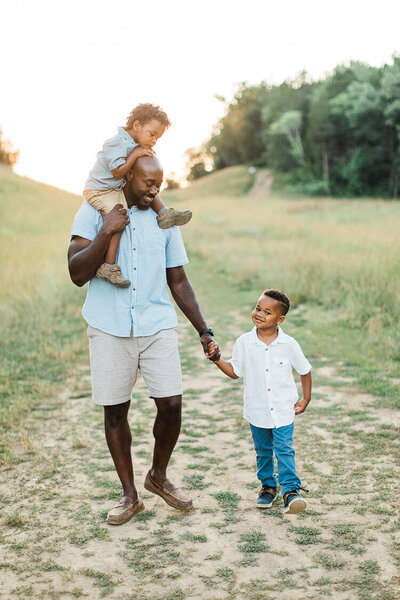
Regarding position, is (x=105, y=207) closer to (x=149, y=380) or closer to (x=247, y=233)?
(x=149, y=380)

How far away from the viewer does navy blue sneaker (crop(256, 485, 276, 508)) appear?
357cm

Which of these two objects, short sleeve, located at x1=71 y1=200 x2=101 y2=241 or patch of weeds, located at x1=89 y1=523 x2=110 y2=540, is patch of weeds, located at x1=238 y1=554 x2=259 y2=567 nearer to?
patch of weeds, located at x1=89 y1=523 x2=110 y2=540

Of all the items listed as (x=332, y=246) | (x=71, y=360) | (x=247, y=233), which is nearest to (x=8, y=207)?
(x=247, y=233)

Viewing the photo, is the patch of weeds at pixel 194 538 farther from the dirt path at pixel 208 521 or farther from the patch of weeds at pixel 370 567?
the patch of weeds at pixel 370 567

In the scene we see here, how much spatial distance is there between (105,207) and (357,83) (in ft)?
145

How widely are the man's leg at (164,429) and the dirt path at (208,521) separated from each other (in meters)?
0.24

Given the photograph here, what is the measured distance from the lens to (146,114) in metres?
3.54

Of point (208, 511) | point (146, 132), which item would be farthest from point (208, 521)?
point (146, 132)

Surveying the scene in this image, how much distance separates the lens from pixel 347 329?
851cm

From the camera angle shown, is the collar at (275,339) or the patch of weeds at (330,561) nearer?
the patch of weeds at (330,561)

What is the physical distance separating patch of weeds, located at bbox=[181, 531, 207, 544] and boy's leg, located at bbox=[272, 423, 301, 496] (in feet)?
1.79

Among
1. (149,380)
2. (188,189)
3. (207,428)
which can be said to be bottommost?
(207,428)

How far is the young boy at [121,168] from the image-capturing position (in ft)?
10.9

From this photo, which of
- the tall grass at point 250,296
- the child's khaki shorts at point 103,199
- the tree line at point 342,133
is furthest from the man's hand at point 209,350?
the tree line at point 342,133
